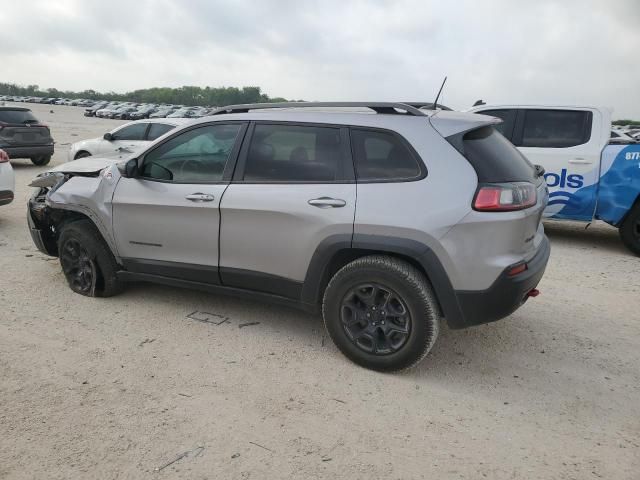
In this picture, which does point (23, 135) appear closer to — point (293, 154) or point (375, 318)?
point (293, 154)

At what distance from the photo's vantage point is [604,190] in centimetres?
675

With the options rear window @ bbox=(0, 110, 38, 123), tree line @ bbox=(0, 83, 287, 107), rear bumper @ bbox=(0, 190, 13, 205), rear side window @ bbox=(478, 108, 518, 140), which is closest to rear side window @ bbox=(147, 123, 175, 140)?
rear bumper @ bbox=(0, 190, 13, 205)

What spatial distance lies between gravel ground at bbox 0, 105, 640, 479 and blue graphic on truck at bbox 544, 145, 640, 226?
7.64 feet

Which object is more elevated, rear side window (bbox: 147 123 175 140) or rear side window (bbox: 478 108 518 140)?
rear side window (bbox: 478 108 518 140)

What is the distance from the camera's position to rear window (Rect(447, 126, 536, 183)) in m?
3.22

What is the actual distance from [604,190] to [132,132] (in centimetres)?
898

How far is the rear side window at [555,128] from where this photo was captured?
7.11 meters

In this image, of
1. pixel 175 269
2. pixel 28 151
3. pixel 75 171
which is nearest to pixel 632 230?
pixel 175 269

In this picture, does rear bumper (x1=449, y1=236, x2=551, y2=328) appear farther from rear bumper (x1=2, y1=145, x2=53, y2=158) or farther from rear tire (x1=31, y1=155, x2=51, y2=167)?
rear tire (x1=31, y1=155, x2=51, y2=167)

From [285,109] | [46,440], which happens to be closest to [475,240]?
[285,109]

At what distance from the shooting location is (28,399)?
3.10 meters

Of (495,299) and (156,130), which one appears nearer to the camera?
(495,299)

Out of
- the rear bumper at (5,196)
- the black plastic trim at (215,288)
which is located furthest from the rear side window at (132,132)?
the black plastic trim at (215,288)

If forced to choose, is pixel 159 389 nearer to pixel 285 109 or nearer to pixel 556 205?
pixel 285 109
